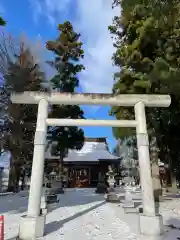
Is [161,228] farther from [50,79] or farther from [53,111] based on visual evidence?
[50,79]

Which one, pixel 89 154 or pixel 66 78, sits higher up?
pixel 66 78

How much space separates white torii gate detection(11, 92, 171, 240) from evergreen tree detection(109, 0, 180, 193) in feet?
7.22

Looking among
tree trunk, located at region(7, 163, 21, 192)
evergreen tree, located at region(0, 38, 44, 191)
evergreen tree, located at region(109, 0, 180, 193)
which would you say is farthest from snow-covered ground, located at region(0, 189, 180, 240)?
tree trunk, located at region(7, 163, 21, 192)

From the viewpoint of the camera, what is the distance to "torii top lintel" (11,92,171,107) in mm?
7238

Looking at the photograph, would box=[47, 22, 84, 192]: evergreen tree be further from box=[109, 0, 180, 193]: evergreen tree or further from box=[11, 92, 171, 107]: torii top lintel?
box=[11, 92, 171, 107]: torii top lintel

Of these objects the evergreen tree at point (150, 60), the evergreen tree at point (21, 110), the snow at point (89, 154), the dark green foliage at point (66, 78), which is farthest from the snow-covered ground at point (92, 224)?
the snow at point (89, 154)

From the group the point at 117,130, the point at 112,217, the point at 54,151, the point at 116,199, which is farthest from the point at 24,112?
the point at 112,217

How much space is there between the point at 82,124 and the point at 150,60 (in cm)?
498

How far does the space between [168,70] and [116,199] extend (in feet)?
25.5

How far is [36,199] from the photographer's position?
20.7 feet

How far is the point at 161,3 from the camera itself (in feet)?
21.9

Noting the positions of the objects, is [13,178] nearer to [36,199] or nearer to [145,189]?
[36,199]

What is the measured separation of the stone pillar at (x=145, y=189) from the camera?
246 inches

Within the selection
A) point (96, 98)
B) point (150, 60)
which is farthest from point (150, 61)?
point (96, 98)
